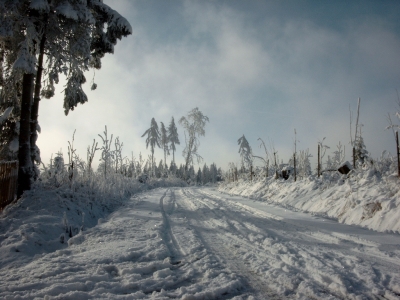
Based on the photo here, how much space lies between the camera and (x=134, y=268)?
8.46 ft

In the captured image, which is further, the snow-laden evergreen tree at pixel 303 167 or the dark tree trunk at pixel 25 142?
the snow-laden evergreen tree at pixel 303 167

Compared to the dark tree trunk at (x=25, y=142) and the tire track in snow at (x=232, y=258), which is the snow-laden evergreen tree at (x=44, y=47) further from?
the tire track in snow at (x=232, y=258)

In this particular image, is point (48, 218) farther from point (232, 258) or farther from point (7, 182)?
point (232, 258)

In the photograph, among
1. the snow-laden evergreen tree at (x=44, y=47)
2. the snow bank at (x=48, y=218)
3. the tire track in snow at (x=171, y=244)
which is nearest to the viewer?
the tire track in snow at (x=171, y=244)

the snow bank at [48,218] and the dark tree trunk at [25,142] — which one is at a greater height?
the dark tree trunk at [25,142]

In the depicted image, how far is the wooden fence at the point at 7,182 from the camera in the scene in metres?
5.61

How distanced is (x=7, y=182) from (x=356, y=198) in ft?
28.9

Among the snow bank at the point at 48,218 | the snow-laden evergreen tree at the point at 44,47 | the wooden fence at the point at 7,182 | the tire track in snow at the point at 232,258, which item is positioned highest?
the snow-laden evergreen tree at the point at 44,47

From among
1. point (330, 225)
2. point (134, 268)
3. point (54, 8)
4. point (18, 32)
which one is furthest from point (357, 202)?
point (18, 32)

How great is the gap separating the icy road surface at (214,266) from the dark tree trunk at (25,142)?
3.49 m

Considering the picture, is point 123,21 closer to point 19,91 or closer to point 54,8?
point 54,8

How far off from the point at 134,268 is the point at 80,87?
300 inches

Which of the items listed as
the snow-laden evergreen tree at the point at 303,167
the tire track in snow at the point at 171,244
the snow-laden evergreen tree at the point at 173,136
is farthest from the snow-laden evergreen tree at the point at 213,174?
the tire track in snow at the point at 171,244

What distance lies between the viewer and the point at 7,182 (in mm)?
5887
